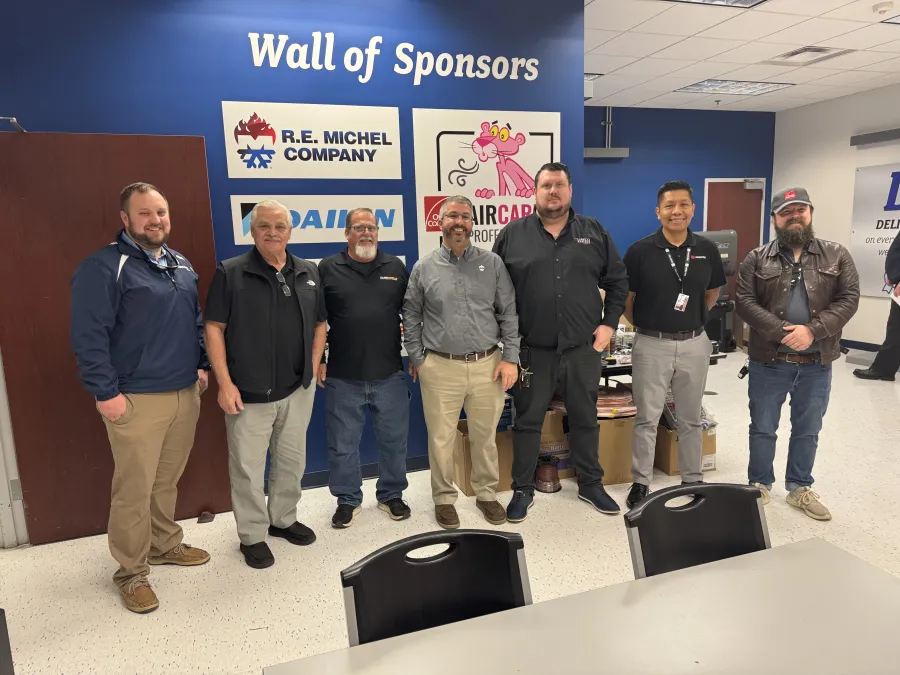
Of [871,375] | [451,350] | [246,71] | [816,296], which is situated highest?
[246,71]

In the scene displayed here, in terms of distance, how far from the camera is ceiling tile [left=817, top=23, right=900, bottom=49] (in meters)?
5.09

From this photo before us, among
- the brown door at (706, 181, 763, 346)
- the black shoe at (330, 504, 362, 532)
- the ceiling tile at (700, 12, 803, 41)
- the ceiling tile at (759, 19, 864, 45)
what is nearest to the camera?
the black shoe at (330, 504, 362, 532)

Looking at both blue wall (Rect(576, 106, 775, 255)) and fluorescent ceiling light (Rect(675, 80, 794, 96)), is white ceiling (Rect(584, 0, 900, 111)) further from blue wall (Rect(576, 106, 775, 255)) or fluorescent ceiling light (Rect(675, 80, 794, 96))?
blue wall (Rect(576, 106, 775, 255))

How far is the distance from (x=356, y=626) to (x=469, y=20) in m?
3.58

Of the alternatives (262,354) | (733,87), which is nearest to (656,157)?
(733,87)

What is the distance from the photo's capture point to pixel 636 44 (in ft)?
17.6

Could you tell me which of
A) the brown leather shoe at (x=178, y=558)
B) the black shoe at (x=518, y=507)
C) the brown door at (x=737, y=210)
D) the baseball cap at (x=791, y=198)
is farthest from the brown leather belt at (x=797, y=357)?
the brown door at (x=737, y=210)

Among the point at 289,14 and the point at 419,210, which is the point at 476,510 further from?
the point at 289,14

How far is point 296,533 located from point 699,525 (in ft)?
7.04

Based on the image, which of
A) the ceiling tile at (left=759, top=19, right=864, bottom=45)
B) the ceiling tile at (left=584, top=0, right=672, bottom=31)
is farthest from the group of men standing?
the ceiling tile at (left=759, top=19, right=864, bottom=45)

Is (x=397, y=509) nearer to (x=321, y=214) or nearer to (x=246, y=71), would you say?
(x=321, y=214)

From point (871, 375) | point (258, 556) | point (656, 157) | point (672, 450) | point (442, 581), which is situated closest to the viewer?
point (442, 581)

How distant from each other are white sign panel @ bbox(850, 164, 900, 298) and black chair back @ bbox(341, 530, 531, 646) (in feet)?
24.7

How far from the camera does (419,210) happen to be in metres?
3.73
